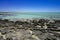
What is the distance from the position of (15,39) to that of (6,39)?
760 mm

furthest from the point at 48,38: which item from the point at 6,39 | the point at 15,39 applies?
the point at 6,39

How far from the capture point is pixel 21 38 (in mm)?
6703

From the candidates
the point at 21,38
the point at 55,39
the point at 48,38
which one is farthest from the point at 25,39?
the point at 55,39

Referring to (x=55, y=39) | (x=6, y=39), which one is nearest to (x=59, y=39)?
(x=55, y=39)

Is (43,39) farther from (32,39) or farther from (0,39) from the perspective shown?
(0,39)

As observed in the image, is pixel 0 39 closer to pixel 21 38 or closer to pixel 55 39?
pixel 21 38

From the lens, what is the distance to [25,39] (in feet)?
21.4

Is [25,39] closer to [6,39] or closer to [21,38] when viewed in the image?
[21,38]

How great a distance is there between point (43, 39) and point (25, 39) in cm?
138

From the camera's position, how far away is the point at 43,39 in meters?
6.56

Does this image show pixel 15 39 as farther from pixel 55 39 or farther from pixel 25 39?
pixel 55 39

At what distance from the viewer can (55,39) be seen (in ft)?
21.4

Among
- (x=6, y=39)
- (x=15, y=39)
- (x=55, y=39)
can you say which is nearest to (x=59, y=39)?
(x=55, y=39)

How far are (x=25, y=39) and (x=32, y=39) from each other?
1.77 feet
